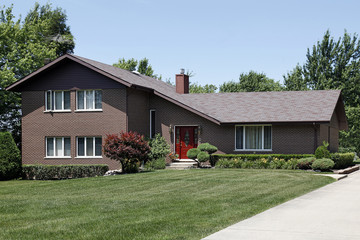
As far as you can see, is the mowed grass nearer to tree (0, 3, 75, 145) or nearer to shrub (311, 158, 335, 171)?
shrub (311, 158, 335, 171)

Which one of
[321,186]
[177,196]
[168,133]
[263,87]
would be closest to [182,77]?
[168,133]

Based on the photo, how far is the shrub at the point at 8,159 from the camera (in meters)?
27.1

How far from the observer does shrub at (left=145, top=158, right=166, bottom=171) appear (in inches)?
1105

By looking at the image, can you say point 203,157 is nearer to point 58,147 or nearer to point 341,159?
point 341,159

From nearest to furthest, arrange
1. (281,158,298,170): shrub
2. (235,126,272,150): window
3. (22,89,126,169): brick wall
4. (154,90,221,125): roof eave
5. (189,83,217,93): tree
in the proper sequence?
(281,158,298,170): shrub, (22,89,126,169): brick wall, (154,90,221,125): roof eave, (235,126,272,150): window, (189,83,217,93): tree

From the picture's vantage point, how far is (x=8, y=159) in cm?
2734

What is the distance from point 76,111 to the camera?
29.3 metres

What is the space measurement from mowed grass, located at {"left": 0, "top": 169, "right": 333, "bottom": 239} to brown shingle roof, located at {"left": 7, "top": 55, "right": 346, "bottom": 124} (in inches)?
326

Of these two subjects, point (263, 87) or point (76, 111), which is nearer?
point (76, 111)

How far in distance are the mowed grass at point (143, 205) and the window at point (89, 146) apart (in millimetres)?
8496

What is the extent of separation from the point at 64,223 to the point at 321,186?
10890 millimetres

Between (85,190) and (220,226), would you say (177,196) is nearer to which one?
(85,190)

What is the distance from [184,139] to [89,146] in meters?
5.86

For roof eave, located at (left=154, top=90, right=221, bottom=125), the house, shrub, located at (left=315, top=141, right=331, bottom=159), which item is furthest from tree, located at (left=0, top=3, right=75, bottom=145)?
shrub, located at (left=315, top=141, right=331, bottom=159)
